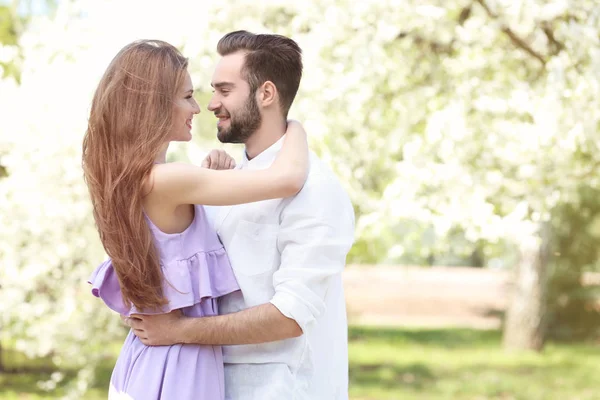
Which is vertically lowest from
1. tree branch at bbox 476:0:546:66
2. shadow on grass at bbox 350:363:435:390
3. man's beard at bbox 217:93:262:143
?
shadow on grass at bbox 350:363:435:390

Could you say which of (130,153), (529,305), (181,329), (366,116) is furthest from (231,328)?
(529,305)

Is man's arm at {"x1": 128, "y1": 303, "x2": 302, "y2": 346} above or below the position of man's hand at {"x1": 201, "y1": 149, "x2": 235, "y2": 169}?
below

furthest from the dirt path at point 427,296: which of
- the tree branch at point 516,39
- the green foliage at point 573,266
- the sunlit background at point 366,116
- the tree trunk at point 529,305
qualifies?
the tree branch at point 516,39

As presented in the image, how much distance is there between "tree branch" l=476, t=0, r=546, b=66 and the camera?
523 centimetres

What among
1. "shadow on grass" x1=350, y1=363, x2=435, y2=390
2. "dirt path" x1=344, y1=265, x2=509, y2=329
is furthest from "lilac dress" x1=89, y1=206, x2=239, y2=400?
"dirt path" x1=344, y1=265, x2=509, y2=329

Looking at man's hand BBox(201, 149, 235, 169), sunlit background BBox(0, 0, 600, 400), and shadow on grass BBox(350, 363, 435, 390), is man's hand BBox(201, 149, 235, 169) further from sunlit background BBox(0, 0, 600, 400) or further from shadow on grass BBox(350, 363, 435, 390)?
shadow on grass BBox(350, 363, 435, 390)

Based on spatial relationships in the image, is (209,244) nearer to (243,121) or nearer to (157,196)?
(157,196)

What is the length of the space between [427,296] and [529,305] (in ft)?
20.5

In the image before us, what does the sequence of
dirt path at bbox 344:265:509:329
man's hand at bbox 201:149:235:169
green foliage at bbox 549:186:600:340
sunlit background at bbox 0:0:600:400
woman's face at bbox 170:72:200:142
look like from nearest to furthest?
woman's face at bbox 170:72:200:142
man's hand at bbox 201:149:235:169
sunlit background at bbox 0:0:600:400
green foliage at bbox 549:186:600:340
dirt path at bbox 344:265:509:329

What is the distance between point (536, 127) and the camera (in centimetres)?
508

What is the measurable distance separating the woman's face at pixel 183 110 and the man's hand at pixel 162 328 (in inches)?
20.4

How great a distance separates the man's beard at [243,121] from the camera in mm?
2502

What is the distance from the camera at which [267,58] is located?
8.31ft

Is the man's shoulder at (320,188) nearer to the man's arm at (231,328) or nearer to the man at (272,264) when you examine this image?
the man at (272,264)
